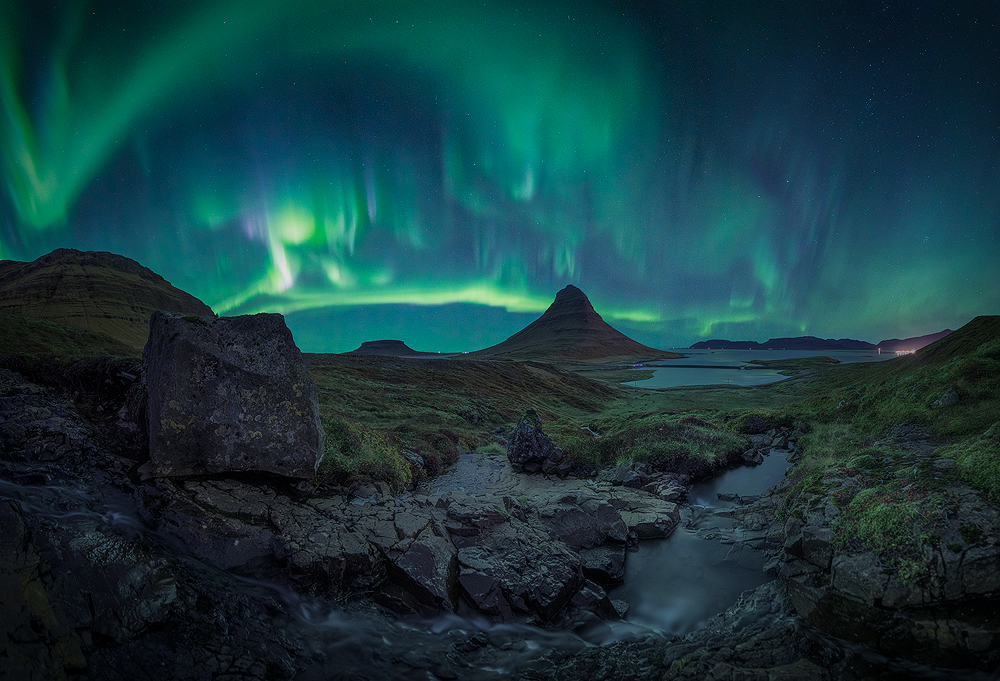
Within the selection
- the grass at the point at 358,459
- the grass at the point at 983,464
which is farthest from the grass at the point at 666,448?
the grass at the point at 358,459

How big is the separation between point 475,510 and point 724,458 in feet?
45.9

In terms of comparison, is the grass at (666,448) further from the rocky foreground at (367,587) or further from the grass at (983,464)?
the grass at (983,464)

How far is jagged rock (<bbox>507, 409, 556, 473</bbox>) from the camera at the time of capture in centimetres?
1875

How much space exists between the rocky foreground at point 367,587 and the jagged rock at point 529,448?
24.8 feet

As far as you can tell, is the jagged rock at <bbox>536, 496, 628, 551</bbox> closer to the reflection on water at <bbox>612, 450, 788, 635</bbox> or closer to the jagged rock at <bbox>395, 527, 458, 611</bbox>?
the reflection on water at <bbox>612, 450, 788, 635</bbox>

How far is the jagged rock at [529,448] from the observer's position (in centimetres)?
1875

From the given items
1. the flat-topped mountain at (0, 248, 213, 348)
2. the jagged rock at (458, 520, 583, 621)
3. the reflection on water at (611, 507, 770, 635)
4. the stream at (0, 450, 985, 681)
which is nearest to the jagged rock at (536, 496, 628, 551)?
the reflection on water at (611, 507, 770, 635)

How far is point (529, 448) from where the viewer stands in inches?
741

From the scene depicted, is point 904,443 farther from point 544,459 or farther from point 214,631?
point 214,631

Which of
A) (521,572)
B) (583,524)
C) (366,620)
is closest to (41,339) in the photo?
(366,620)

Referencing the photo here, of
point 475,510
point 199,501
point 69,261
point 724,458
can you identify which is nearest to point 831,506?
point 475,510

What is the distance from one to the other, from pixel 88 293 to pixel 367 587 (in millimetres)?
166299

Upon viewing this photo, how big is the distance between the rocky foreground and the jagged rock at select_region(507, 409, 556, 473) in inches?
298

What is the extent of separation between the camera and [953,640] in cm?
561
